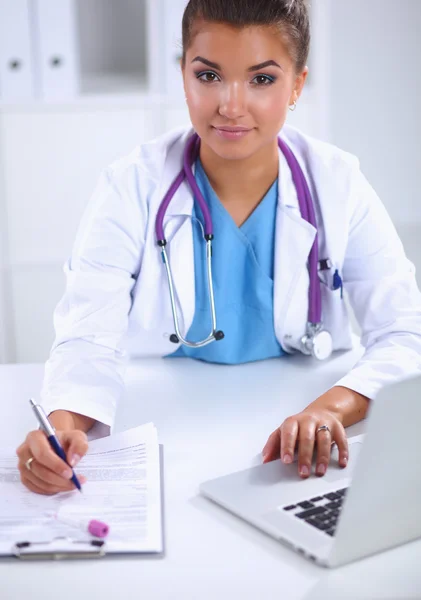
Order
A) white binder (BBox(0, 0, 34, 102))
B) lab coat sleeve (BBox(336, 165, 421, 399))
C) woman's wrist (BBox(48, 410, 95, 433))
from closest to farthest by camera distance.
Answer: woman's wrist (BBox(48, 410, 95, 433)) < lab coat sleeve (BBox(336, 165, 421, 399)) < white binder (BBox(0, 0, 34, 102))

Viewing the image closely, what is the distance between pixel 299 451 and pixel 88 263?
0.48 metres

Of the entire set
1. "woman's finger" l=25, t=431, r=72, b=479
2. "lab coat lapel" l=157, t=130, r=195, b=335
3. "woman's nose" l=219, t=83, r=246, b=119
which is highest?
"woman's nose" l=219, t=83, r=246, b=119

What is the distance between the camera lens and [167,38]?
2.70 meters

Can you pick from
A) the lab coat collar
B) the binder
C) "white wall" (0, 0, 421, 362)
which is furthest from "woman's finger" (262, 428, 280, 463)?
"white wall" (0, 0, 421, 362)

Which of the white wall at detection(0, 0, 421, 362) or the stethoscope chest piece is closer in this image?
the stethoscope chest piece

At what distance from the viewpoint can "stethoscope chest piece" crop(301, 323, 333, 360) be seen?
1278mm

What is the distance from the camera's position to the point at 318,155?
1.34 meters

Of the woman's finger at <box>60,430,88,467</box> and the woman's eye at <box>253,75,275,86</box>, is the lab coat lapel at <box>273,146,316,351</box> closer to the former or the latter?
the woman's eye at <box>253,75,275,86</box>

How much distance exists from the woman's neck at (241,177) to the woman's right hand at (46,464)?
0.58 meters

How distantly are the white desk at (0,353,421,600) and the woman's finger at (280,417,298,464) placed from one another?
0.16ft

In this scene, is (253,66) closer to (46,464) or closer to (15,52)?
(46,464)

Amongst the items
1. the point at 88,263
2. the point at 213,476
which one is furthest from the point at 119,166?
the point at 213,476

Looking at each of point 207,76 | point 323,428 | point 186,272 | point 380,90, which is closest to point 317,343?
point 186,272

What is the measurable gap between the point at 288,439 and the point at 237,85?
0.54 m
